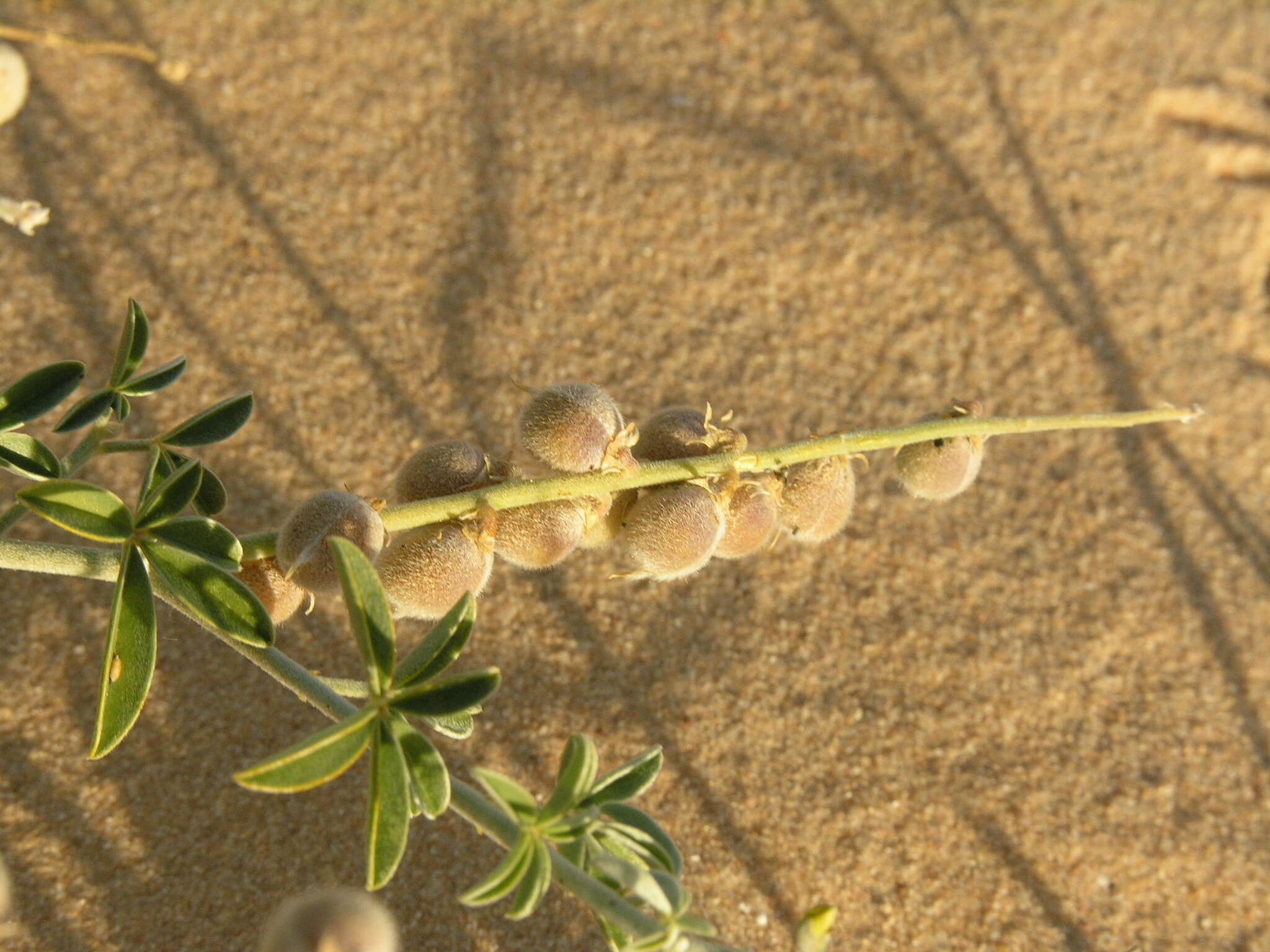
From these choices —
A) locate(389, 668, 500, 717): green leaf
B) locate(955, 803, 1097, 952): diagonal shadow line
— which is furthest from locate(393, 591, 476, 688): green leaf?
locate(955, 803, 1097, 952): diagonal shadow line

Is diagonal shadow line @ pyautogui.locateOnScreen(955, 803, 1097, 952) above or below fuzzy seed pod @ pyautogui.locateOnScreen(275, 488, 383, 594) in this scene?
above

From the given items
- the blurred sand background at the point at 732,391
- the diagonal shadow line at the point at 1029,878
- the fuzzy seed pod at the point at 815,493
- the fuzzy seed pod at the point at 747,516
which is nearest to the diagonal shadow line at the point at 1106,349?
the blurred sand background at the point at 732,391

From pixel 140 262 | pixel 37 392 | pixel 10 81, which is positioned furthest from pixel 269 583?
pixel 10 81

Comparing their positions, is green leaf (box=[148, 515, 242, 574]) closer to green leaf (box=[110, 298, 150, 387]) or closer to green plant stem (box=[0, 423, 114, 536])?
green plant stem (box=[0, 423, 114, 536])

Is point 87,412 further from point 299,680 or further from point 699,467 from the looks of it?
point 699,467

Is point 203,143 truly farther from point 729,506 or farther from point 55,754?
point 729,506

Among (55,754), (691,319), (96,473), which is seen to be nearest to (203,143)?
(96,473)
